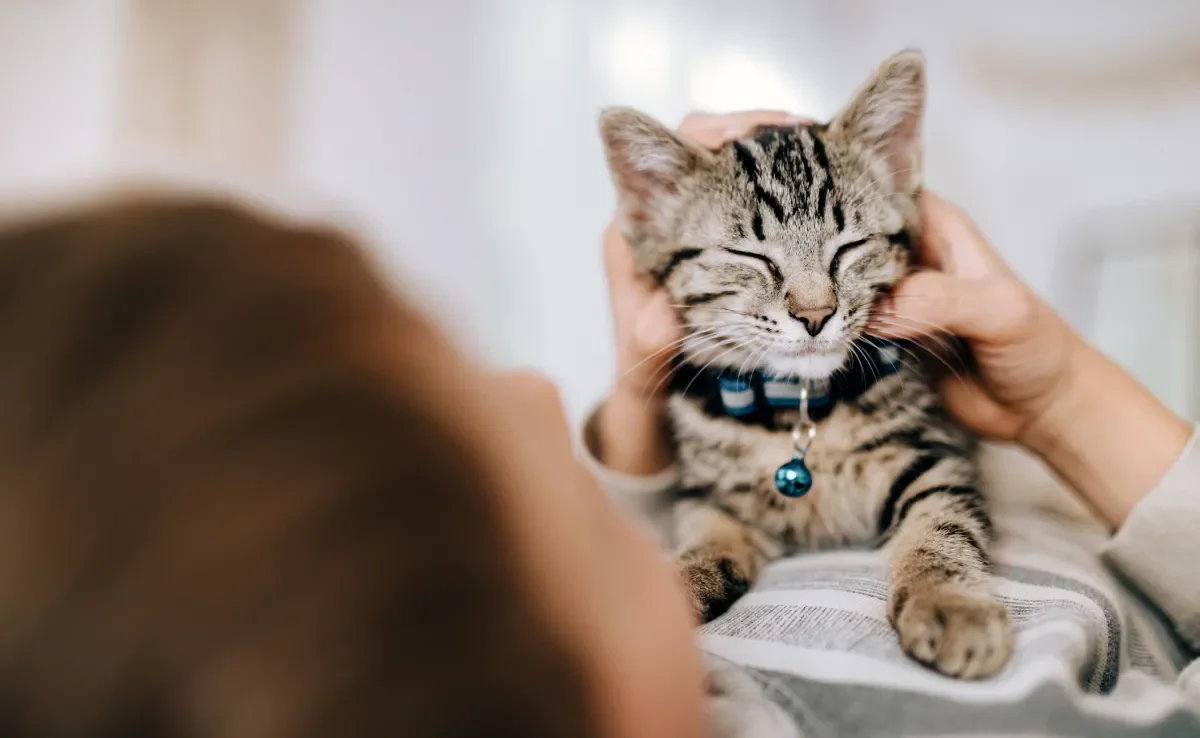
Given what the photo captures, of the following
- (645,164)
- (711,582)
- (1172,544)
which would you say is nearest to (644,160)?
(645,164)

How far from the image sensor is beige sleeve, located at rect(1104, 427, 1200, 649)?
1.89 ft

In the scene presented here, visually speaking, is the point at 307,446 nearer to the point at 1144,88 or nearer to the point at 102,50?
the point at 102,50

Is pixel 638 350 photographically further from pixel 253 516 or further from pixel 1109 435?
pixel 253 516

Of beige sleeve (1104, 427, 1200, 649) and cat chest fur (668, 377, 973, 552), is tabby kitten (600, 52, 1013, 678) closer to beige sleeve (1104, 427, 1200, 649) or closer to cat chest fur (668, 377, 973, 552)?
cat chest fur (668, 377, 973, 552)

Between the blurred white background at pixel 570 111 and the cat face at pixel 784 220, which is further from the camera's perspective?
the blurred white background at pixel 570 111

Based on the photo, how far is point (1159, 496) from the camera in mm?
590

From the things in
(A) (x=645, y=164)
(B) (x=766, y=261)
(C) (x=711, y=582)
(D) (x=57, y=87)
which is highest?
(D) (x=57, y=87)

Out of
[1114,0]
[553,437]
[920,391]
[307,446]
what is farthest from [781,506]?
[1114,0]

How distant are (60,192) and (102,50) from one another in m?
0.79

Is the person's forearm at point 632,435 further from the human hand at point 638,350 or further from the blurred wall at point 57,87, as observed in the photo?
the blurred wall at point 57,87

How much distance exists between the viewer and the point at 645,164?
76 cm

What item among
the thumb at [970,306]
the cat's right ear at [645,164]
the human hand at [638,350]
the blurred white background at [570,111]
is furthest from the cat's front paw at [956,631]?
the blurred white background at [570,111]

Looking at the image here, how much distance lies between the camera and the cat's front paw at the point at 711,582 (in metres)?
0.59

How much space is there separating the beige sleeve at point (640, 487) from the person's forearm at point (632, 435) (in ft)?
0.03
